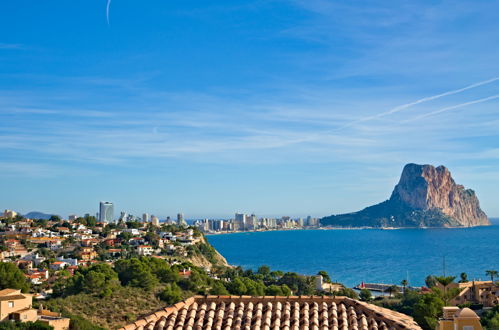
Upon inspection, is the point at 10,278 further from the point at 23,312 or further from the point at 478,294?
the point at 478,294

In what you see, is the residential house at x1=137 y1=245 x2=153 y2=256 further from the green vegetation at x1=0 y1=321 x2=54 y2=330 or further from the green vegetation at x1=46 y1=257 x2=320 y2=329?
the green vegetation at x1=0 y1=321 x2=54 y2=330

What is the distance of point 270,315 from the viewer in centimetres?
710

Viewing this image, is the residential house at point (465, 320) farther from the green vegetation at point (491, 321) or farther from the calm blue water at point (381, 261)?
the calm blue water at point (381, 261)

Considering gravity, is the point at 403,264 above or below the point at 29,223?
below


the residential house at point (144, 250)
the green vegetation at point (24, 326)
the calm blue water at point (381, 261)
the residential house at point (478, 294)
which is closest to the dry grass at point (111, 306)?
the green vegetation at point (24, 326)

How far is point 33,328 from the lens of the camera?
24.4m

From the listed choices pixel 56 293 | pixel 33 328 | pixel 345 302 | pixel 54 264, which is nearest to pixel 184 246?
pixel 54 264

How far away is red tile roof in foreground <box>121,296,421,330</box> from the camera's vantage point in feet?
22.6

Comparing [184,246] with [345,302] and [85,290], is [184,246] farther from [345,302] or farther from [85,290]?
[345,302]

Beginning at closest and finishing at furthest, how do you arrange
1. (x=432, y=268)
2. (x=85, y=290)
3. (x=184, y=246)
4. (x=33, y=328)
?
(x=33, y=328)
(x=85, y=290)
(x=184, y=246)
(x=432, y=268)

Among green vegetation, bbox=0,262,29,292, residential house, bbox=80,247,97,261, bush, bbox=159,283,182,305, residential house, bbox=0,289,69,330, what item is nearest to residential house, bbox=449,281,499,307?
bush, bbox=159,283,182,305

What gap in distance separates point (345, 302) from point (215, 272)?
56417 mm

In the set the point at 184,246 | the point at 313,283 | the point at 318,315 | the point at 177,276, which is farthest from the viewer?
the point at 184,246

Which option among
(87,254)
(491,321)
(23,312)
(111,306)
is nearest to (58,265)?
(87,254)
